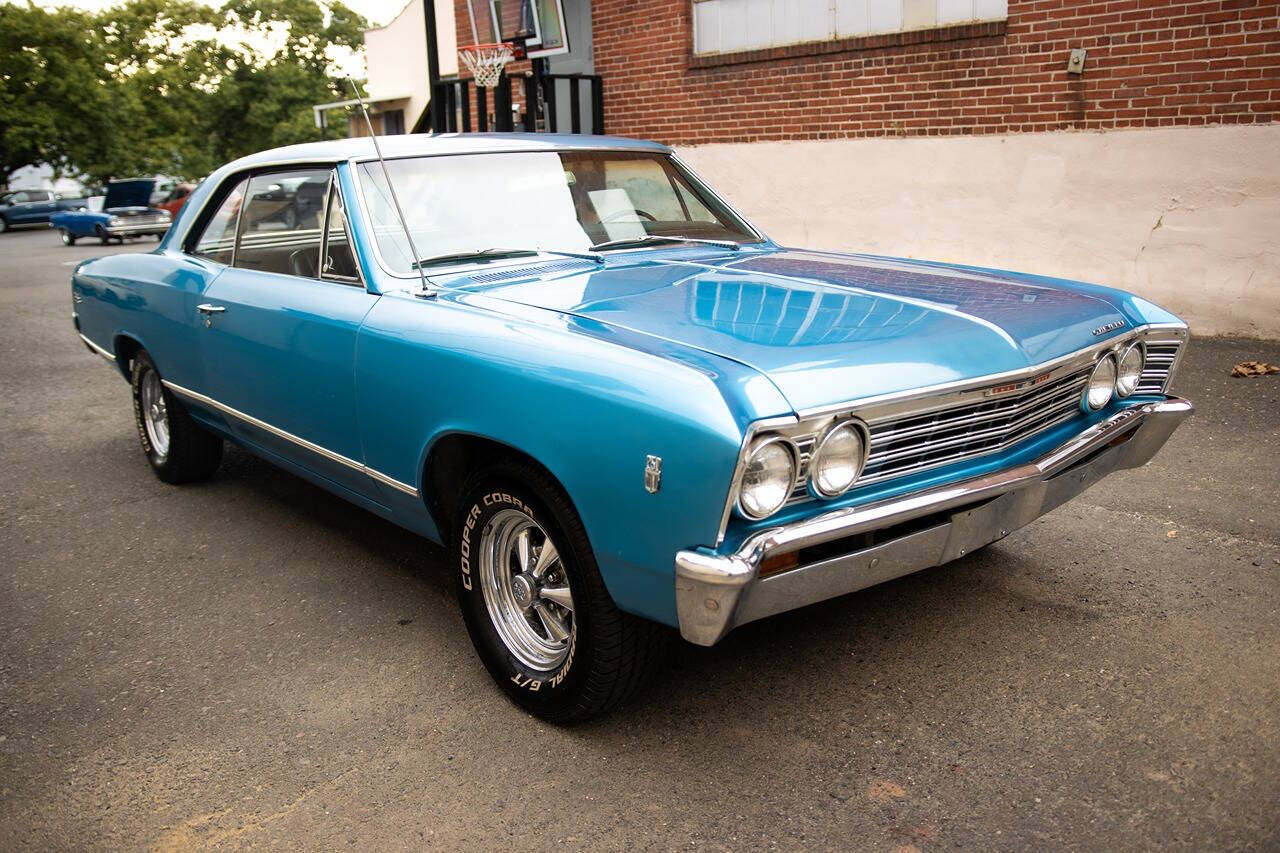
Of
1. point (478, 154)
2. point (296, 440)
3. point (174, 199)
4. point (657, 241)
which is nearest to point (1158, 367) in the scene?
point (657, 241)

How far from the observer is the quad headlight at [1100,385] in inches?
127

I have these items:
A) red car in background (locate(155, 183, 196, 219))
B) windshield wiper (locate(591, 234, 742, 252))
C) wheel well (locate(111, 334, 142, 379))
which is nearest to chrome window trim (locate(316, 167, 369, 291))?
windshield wiper (locate(591, 234, 742, 252))

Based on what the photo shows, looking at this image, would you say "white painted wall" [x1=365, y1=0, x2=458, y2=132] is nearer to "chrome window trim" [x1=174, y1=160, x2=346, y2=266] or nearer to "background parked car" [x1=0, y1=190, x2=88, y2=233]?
"background parked car" [x1=0, y1=190, x2=88, y2=233]

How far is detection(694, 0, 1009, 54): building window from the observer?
838 centimetres

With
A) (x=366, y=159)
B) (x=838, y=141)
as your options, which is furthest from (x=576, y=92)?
(x=366, y=159)

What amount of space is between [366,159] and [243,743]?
200 cm

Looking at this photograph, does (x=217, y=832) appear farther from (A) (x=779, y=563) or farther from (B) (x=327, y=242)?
(B) (x=327, y=242)

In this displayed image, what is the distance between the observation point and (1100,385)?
328cm

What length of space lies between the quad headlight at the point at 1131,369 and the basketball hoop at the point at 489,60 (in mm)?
8876

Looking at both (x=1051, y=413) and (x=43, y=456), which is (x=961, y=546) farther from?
(x=43, y=456)

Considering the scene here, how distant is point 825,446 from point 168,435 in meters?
3.85

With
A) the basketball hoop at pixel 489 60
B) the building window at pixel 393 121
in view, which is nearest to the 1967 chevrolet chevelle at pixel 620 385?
the basketball hoop at pixel 489 60

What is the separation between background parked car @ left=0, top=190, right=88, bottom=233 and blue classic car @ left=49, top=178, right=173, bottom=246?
768cm

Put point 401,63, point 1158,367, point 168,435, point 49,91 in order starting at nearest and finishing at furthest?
point 1158,367
point 168,435
point 401,63
point 49,91
